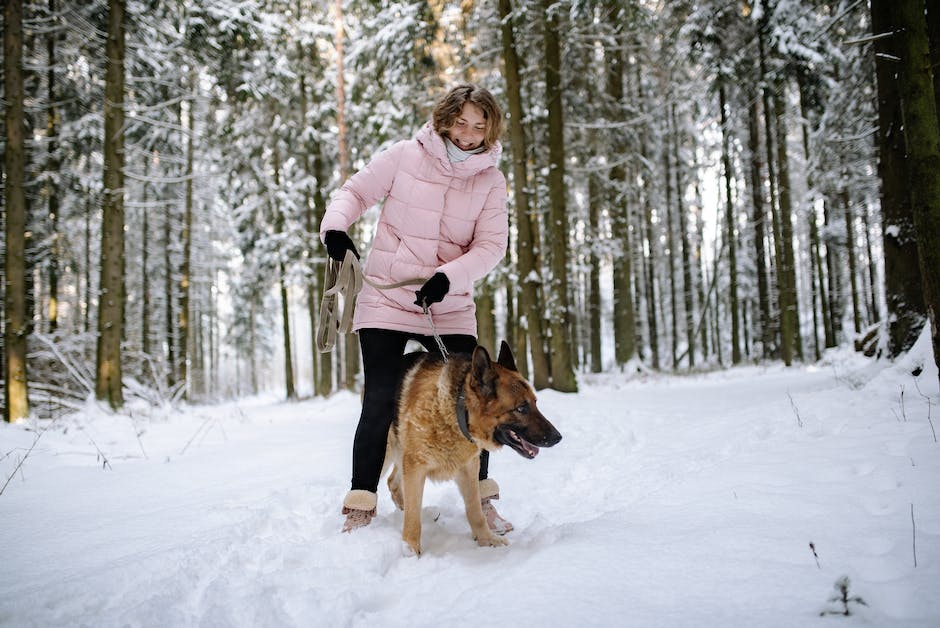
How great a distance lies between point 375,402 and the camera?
298 cm

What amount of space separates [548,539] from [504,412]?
0.70m

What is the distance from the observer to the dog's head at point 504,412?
2.62 meters

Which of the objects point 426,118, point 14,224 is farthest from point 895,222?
point 14,224

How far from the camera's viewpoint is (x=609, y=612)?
5.65 ft

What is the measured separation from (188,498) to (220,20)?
1035cm

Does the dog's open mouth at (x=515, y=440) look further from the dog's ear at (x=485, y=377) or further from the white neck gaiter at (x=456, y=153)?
the white neck gaiter at (x=456, y=153)

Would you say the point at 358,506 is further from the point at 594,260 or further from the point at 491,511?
the point at 594,260

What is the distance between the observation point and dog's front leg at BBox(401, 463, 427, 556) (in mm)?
2660

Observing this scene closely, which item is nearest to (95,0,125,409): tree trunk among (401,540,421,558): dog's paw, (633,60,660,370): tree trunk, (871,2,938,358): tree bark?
(401,540,421,558): dog's paw

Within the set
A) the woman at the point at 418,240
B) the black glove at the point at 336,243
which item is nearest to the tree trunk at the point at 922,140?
the woman at the point at 418,240

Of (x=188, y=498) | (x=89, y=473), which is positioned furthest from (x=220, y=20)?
(x=188, y=498)

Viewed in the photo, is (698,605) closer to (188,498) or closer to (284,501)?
(284,501)

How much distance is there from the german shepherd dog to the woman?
0.27 meters

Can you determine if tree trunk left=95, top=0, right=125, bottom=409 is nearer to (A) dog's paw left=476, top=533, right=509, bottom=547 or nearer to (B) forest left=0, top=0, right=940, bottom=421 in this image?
(B) forest left=0, top=0, right=940, bottom=421
